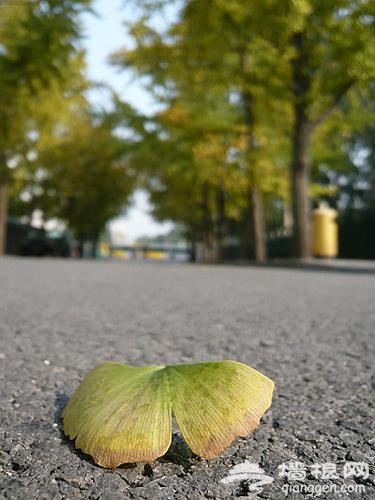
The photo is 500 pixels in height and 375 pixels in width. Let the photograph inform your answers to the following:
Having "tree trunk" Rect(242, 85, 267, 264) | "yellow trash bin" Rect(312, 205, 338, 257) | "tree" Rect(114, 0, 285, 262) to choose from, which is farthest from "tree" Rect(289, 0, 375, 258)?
"yellow trash bin" Rect(312, 205, 338, 257)

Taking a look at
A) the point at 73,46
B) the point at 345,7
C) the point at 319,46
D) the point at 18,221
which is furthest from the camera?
the point at 18,221

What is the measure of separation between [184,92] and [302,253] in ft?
18.0

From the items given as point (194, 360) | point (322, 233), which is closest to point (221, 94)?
point (322, 233)

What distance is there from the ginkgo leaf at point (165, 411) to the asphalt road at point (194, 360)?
0.18 feet

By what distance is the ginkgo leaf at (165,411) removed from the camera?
846 millimetres

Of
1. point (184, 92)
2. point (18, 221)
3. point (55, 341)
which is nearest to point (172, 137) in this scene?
point (184, 92)

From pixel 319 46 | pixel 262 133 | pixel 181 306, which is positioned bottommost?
pixel 181 306

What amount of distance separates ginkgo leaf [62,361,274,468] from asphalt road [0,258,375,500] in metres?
0.05

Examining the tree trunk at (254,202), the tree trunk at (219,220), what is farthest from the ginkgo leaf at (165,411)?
the tree trunk at (219,220)

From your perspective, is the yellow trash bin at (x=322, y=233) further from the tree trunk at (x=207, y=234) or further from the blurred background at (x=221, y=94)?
the tree trunk at (x=207, y=234)

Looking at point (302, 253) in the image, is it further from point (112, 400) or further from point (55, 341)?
point (112, 400)

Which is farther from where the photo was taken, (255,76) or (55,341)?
(255,76)

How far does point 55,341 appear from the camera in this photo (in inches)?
83.2

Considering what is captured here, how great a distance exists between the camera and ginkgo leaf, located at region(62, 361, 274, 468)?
0.85m
